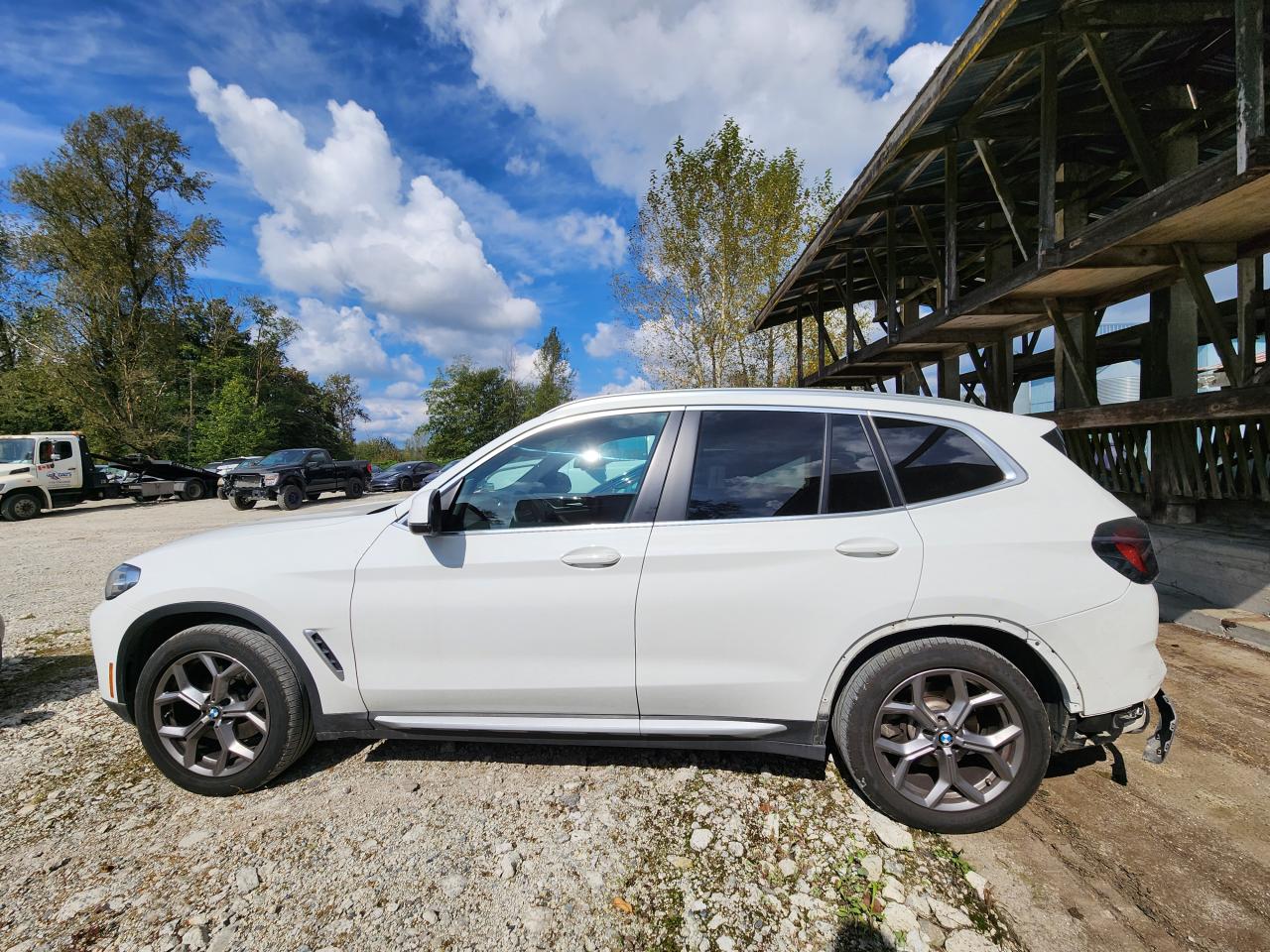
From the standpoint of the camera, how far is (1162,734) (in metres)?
2.11

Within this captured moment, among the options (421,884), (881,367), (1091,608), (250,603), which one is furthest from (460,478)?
(881,367)

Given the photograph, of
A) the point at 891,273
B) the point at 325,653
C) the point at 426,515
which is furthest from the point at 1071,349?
the point at 325,653

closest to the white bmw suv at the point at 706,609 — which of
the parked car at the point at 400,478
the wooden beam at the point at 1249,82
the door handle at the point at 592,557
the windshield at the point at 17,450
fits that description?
the door handle at the point at 592,557

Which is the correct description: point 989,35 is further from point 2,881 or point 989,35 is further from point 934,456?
point 2,881

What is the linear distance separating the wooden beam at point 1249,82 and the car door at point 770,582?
9.72ft

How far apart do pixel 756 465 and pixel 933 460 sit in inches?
28.3

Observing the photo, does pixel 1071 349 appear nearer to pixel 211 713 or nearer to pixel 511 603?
pixel 511 603

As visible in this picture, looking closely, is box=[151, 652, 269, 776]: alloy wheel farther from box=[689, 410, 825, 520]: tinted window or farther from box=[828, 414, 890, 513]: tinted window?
box=[828, 414, 890, 513]: tinted window

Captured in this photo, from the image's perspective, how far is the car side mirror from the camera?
2.15 m

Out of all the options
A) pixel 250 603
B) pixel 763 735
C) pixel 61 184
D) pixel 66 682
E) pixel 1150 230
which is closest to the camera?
pixel 763 735

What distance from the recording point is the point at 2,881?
1884 millimetres

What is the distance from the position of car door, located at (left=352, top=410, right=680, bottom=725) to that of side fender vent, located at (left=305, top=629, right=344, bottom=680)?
0.32ft

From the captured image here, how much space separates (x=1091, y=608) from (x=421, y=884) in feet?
8.58

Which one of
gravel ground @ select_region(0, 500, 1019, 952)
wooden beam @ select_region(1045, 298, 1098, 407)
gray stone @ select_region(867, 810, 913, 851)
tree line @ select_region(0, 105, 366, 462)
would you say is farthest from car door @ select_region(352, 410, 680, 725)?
tree line @ select_region(0, 105, 366, 462)
